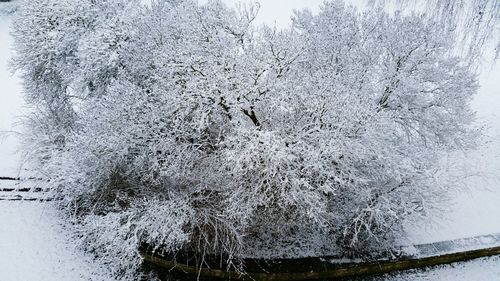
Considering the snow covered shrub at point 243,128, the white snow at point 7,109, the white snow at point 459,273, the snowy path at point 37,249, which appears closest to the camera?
the snow covered shrub at point 243,128

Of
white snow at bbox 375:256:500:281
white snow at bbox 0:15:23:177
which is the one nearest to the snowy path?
white snow at bbox 0:15:23:177

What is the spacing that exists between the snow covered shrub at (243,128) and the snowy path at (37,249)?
2.42 feet

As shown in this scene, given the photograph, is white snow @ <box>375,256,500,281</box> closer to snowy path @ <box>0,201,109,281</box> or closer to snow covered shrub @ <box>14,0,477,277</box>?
snow covered shrub @ <box>14,0,477,277</box>

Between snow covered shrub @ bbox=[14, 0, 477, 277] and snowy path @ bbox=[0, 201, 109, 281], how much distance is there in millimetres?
739

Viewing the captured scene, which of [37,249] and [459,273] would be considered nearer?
[459,273]

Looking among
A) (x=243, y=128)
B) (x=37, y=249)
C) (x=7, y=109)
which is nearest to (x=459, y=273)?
(x=243, y=128)

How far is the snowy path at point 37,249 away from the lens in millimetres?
14359

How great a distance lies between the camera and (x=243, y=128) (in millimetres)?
12844

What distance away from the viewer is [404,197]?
1423 centimetres

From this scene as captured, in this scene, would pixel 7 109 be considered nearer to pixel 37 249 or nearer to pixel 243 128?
pixel 37 249

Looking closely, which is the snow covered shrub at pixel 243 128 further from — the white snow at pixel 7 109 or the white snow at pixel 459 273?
the white snow at pixel 7 109

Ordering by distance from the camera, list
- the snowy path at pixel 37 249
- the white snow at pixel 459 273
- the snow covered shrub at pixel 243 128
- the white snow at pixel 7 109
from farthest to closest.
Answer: the white snow at pixel 7 109 < the white snow at pixel 459 273 < the snowy path at pixel 37 249 < the snow covered shrub at pixel 243 128

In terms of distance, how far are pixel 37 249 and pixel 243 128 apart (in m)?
8.69

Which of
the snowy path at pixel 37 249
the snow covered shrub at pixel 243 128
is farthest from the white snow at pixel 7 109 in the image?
the snowy path at pixel 37 249
